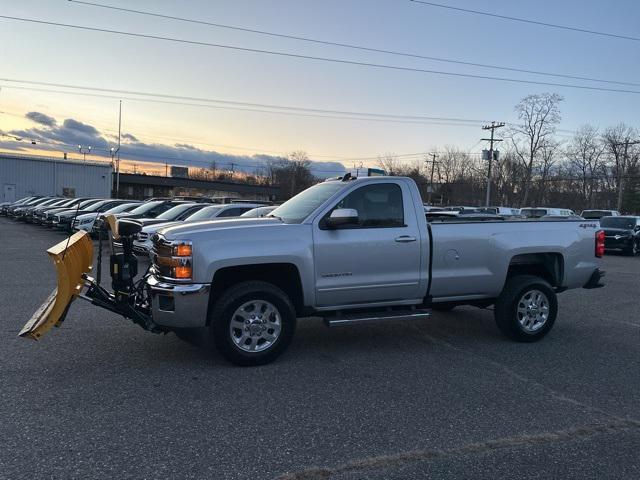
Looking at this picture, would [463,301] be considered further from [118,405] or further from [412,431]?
[118,405]

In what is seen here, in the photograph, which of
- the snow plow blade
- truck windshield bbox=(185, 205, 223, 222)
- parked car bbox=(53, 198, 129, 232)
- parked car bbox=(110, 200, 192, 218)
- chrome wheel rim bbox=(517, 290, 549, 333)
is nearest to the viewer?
the snow plow blade

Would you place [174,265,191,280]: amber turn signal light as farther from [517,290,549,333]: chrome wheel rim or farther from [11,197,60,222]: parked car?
[11,197,60,222]: parked car

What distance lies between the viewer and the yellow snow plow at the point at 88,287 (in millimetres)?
4840

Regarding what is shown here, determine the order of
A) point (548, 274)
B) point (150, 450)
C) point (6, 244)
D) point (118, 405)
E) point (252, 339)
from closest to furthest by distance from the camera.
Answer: point (150, 450)
point (118, 405)
point (252, 339)
point (548, 274)
point (6, 244)

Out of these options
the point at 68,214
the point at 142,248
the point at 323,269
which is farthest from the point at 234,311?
the point at 68,214

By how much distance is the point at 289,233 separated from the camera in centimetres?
548

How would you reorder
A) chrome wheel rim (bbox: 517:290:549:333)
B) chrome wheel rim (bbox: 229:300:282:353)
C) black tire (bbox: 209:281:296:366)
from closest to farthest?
black tire (bbox: 209:281:296:366) < chrome wheel rim (bbox: 229:300:282:353) < chrome wheel rim (bbox: 517:290:549:333)

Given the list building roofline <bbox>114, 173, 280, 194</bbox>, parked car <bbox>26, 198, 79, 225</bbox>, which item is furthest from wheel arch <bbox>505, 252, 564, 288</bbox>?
building roofline <bbox>114, 173, 280, 194</bbox>

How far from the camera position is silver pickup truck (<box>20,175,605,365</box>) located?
514 centimetres

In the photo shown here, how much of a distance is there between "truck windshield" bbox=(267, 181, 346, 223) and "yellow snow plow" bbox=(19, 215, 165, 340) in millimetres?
1678

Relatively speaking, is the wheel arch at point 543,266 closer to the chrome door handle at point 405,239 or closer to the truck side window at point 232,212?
the chrome door handle at point 405,239

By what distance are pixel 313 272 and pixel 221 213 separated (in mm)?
9027

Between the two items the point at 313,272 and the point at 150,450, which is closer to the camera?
the point at 150,450

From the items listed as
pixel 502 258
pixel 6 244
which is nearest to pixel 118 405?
pixel 502 258
